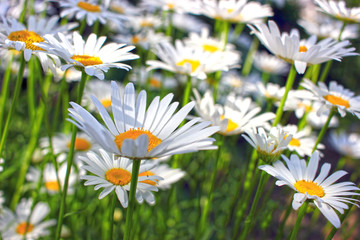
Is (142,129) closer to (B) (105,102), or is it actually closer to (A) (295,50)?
(A) (295,50)

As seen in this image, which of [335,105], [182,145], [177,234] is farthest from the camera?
[177,234]

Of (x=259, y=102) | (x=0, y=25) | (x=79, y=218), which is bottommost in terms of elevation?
(x=79, y=218)

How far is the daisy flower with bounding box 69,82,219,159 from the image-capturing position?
0.47 metres

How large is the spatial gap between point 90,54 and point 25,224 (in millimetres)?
588

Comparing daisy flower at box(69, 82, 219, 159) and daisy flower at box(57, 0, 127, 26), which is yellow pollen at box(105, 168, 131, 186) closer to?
daisy flower at box(69, 82, 219, 159)

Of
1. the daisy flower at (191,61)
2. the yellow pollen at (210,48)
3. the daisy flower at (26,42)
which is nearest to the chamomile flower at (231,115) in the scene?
the daisy flower at (191,61)

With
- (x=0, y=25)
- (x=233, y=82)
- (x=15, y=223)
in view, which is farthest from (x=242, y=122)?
(x=233, y=82)

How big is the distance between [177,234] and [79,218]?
0.31 meters

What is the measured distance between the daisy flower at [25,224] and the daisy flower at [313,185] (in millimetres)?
675

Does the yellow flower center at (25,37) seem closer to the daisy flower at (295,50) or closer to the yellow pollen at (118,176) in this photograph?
the yellow pollen at (118,176)

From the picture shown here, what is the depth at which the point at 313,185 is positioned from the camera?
640 millimetres

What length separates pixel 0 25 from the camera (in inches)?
31.5

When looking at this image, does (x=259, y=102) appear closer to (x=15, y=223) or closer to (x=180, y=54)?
(x=180, y=54)

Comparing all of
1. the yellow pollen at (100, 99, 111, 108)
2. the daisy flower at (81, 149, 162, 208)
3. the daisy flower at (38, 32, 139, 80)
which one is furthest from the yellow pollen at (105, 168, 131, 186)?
the yellow pollen at (100, 99, 111, 108)
